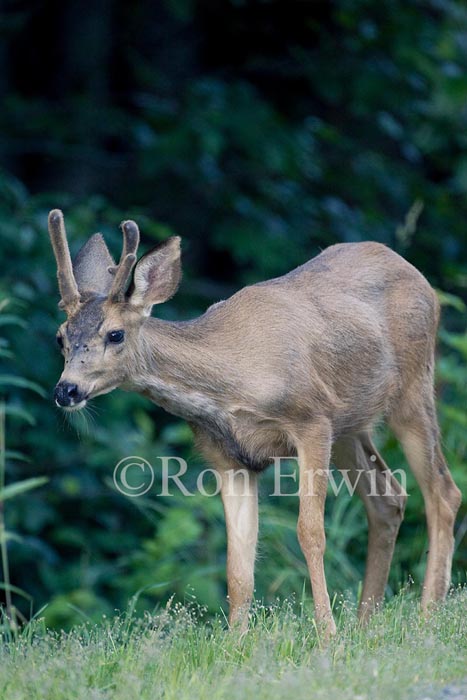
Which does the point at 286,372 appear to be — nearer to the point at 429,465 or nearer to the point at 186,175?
the point at 429,465

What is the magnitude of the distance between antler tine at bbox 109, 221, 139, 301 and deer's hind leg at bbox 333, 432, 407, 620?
178 cm

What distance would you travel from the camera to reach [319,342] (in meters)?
6.43

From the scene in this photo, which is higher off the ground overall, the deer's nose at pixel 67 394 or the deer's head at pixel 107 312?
the deer's head at pixel 107 312

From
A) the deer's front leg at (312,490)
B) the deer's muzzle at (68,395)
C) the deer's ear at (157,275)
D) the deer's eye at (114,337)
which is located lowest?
the deer's front leg at (312,490)

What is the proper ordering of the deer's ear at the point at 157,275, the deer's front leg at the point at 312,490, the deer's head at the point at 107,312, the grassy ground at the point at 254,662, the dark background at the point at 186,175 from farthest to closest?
the dark background at the point at 186,175, the deer's front leg at the point at 312,490, the deer's ear at the point at 157,275, the deer's head at the point at 107,312, the grassy ground at the point at 254,662

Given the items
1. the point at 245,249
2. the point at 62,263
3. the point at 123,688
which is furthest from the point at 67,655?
the point at 245,249

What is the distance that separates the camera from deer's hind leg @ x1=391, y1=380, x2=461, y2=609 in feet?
22.9

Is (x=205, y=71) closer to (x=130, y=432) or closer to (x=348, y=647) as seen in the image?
(x=130, y=432)

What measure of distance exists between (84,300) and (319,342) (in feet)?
3.80

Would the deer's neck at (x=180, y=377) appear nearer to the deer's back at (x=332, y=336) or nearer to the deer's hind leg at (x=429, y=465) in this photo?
the deer's back at (x=332, y=336)

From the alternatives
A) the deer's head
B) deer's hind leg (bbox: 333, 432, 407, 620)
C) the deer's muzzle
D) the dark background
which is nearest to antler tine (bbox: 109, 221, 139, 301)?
the deer's head

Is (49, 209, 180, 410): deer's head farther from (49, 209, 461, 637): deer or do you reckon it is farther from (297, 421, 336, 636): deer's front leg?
(297, 421, 336, 636): deer's front leg

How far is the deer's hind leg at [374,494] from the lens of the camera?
7.05m

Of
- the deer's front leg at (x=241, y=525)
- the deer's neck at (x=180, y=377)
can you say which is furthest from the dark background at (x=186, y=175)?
the deer's neck at (x=180, y=377)
